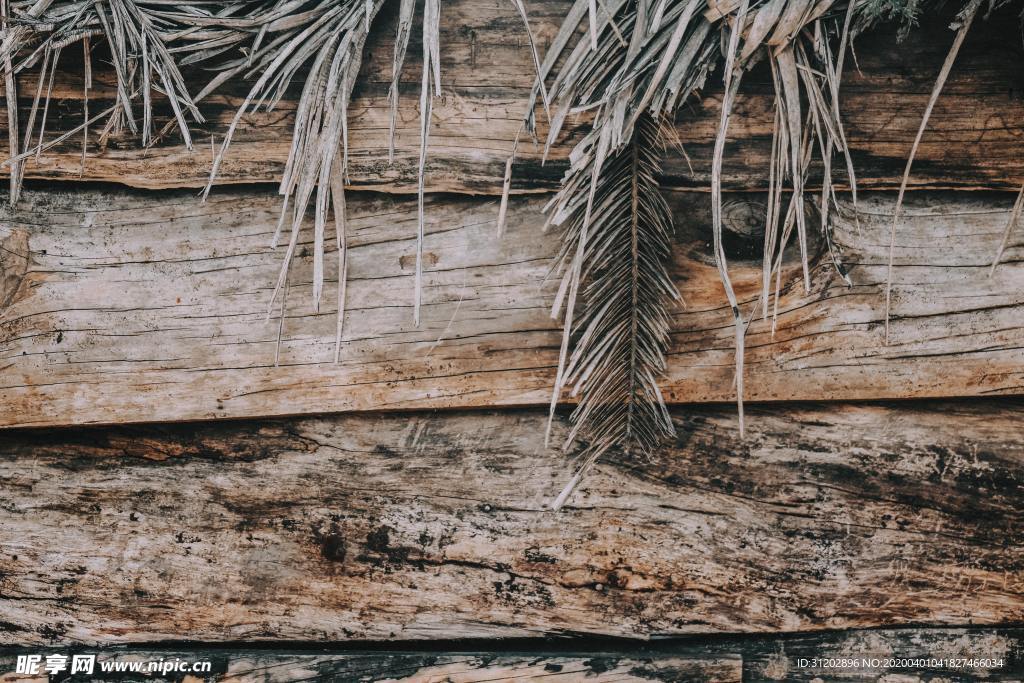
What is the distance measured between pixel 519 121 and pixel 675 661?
0.95 metres

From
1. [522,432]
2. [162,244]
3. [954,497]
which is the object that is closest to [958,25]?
[954,497]

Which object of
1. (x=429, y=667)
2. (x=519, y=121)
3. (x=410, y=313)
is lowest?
(x=429, y=667)

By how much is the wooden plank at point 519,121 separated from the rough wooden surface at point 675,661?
0.77 meters

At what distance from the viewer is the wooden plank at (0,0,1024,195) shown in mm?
909

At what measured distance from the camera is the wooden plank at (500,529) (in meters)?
0.96

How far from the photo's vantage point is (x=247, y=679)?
3.23ft

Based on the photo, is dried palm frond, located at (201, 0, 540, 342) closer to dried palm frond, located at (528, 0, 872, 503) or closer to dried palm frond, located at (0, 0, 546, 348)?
dried palm frond, located at (0, 0, 546, 348)

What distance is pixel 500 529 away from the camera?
980 millimetres

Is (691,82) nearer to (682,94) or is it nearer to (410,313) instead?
(682,94)

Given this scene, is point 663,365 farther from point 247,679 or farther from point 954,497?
point 247,679

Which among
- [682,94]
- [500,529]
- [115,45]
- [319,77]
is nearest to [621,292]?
[682,94]

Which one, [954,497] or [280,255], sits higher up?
[280,255]

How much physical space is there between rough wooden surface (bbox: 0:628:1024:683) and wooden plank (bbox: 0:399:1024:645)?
0.11ft

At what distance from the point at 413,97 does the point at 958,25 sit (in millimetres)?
793
